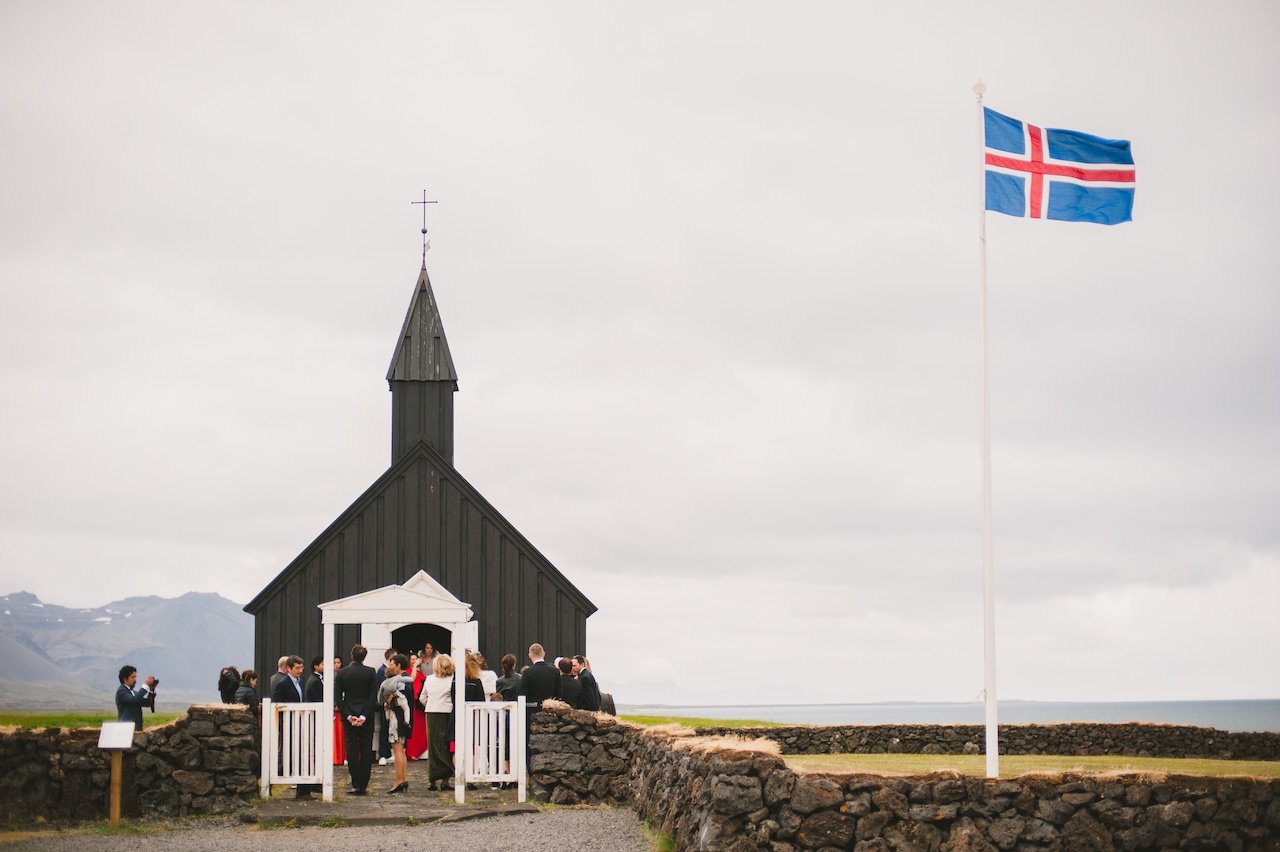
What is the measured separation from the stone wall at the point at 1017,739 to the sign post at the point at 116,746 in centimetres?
1457

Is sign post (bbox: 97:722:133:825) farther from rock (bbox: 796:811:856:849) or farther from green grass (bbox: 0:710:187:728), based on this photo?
rock (bbox: 796:811:856:849)

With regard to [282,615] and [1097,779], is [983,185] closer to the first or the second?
[1097,779]

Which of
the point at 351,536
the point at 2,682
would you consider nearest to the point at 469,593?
the point at 351,536

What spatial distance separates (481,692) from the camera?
2022 cm

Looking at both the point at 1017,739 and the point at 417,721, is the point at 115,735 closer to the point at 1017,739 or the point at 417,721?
the point at 417,721

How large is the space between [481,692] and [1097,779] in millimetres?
9370

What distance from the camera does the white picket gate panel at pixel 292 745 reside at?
1839 centimetres

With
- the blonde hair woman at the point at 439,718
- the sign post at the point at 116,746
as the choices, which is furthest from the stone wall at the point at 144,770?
the blonde hair woman at the point at 439,718

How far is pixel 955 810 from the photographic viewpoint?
13.5 metres

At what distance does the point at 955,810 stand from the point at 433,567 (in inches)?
629

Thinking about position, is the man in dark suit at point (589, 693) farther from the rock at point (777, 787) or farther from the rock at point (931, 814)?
the rock at point (931, 814)

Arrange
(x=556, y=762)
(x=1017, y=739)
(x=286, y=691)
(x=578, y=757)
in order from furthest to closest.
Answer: (x=1017, y=739)
(x=578, y=757)
(x=556, y=762)
(x=286, y=691)

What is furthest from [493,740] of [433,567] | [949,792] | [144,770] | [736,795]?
[433,567]

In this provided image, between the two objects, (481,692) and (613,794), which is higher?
(481,692)
